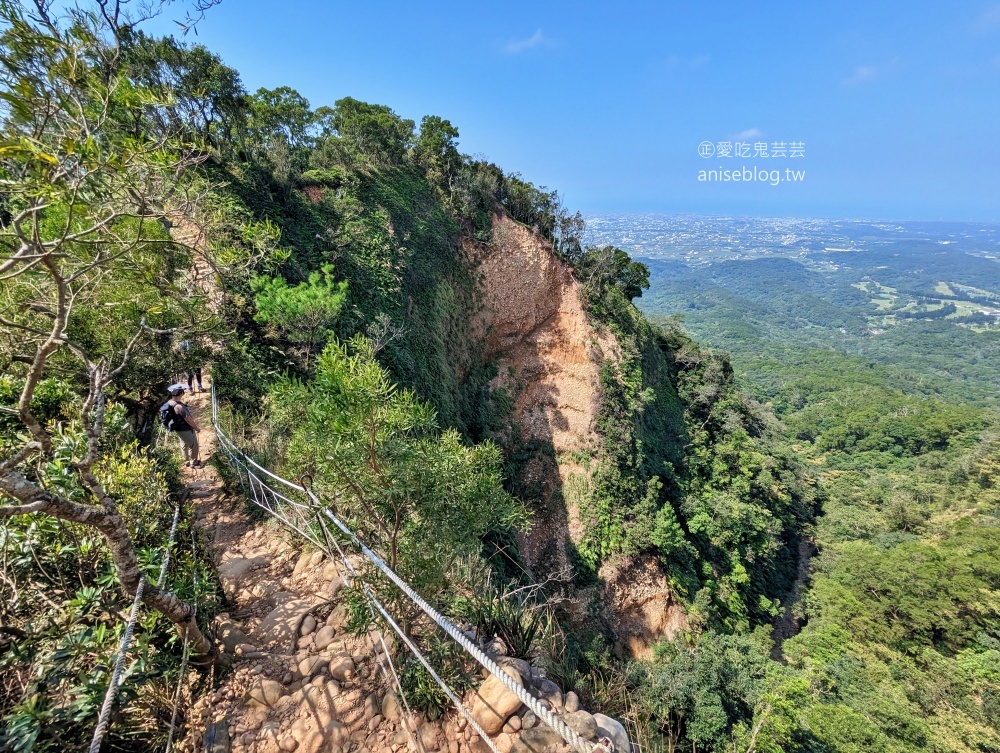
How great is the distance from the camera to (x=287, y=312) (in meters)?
9.62

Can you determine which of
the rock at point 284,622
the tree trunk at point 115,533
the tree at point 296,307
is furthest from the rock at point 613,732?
the tree at point 296,307

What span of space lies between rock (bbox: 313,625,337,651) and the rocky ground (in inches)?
0.4

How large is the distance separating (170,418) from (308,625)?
4.74m

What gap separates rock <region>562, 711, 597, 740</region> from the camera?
3.14 meters

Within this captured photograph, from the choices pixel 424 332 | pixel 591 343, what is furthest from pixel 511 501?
pixel 591 343

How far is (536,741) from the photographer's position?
10.1 feet

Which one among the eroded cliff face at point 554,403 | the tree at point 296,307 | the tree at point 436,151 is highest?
the tree at point 436,151

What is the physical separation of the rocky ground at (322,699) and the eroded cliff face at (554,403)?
1359cm

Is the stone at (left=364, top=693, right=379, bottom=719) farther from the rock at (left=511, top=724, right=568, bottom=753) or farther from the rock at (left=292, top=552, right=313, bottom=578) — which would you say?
the rock at (left=292, top=552, right=313, bottom=578)

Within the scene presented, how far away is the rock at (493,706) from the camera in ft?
10.5

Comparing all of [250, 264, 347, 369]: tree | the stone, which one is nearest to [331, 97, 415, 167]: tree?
[250, 264, 347, 369]: tree

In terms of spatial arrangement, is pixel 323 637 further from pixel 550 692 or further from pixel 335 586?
pixel 550 692

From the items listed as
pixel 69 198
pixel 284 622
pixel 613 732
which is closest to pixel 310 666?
pixel 284 622

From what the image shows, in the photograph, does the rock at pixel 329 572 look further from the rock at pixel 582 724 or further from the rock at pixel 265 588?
the rock at pixel 582 724
